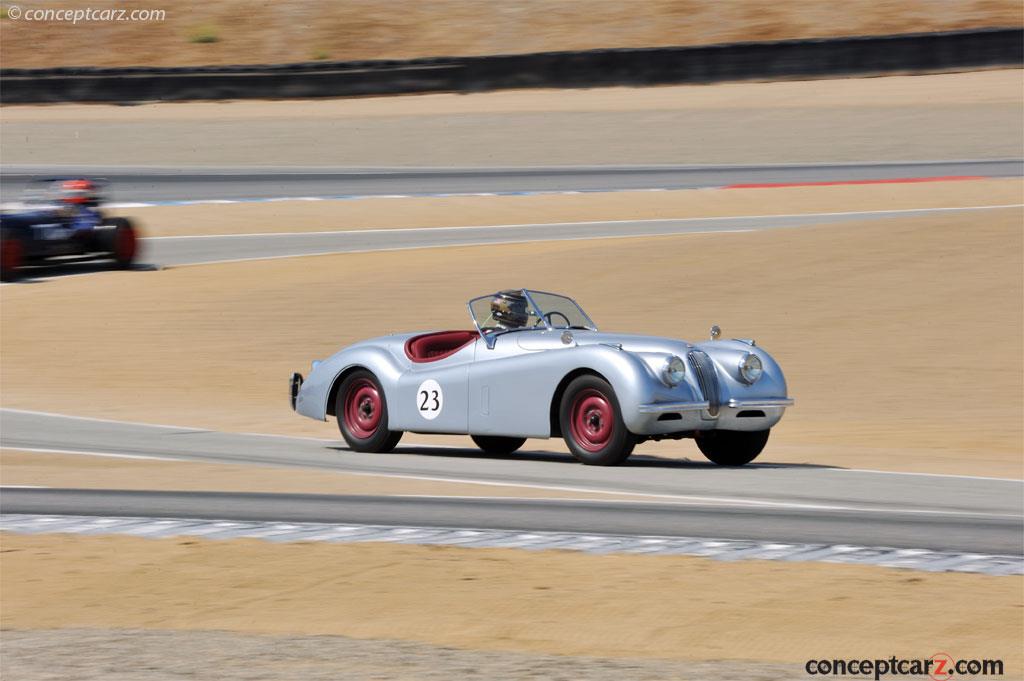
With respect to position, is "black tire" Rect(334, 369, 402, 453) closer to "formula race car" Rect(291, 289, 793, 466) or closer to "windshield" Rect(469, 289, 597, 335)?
"formula race car" Rect(291, 289, 793, 466)

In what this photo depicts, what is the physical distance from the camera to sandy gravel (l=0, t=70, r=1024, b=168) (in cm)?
3462

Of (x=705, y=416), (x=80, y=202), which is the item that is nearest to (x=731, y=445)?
(x=705, y=416)

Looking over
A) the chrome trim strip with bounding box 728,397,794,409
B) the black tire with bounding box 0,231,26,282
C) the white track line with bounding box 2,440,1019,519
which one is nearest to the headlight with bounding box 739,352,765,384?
the chrome trim strip with bounding box 728,397,794,409

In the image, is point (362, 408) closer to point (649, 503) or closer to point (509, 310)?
point (509, 310)

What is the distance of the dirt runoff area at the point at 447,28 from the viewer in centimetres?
4475

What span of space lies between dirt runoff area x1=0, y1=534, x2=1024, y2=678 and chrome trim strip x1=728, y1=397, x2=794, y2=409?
341 cm

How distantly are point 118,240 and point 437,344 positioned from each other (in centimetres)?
1211

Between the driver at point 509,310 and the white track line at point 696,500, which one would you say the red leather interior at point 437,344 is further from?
the white track line at point 696,500

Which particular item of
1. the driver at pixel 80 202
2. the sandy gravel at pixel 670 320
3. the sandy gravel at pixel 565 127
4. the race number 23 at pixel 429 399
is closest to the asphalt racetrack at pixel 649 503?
the race number 23 at pixel 429 399

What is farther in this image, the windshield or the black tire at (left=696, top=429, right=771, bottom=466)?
the windshield

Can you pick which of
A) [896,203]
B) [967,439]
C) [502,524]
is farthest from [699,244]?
[502,524]

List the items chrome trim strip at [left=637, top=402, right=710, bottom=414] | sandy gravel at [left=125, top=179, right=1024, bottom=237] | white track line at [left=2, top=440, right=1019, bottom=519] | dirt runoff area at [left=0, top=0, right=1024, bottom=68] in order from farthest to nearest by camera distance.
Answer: dirt runoff area at [left=0, top=0, right=1024, bottom=68] < sandy gravel at [left=125, top=179, right=1024, bottom=237] < chrome trim strip at [left=637, top=402, right=710, bottom=414] < white track line at [left=2, top=440, right=1019, bottom=519]

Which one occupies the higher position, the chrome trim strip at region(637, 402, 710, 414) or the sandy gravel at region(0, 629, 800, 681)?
the chrome trim strip at region(637, 402, 710, 414)

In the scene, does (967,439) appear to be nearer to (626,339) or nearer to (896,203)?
(626,339)
